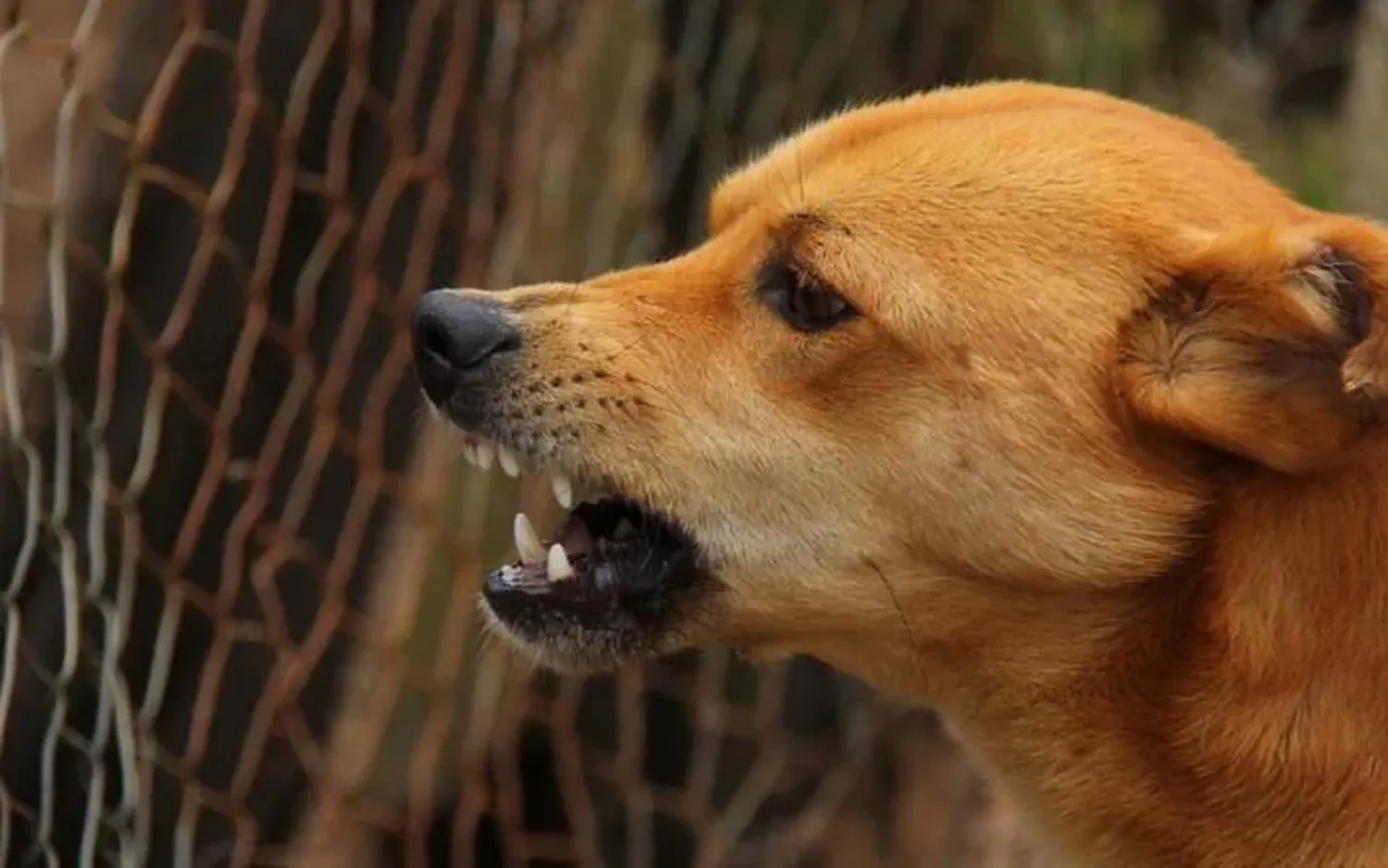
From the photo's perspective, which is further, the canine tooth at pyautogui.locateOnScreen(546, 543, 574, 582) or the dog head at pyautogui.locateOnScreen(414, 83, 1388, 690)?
the canine tooth at pyautogui.locateOnScreen(546, 543, 574, 582)

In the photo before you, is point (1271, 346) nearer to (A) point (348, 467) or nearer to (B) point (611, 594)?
(B) point (611, 594)

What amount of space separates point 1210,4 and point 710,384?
14.6ft

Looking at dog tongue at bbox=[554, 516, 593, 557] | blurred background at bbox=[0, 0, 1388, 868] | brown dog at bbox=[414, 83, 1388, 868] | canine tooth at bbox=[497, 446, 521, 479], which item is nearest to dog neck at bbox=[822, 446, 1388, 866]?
brown dog at bbox=[414, 83, 1388, 868]

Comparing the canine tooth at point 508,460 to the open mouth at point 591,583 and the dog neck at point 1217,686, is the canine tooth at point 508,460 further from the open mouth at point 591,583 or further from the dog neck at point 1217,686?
the dog neck at point 1217,686

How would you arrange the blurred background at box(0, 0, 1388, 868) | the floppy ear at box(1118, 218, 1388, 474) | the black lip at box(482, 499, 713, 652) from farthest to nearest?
the blurred background at box(0, 0, 1388, 868) → the black lip at box(482, 499, 713, 652) → the floppy ear at box(1118, 218, 1388, 474)

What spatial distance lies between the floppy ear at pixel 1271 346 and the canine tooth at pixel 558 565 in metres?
0.72

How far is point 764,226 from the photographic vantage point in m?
2.56

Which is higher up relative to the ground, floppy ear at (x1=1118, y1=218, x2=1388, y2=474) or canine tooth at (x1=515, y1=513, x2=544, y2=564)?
floppy ear at (x1=1118, y1=218, x2=1388, y2=474)

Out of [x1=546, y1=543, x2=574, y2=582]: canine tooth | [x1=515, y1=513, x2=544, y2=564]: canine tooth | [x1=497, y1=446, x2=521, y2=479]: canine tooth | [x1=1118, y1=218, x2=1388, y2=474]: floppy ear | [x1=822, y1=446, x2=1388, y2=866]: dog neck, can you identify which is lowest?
[x1=822, y1=446, x2=1388, y2=866]: dog neck

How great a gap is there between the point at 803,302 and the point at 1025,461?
323mm

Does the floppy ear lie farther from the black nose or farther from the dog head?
the black nose

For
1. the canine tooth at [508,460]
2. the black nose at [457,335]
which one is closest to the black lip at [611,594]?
the canine tooth at [508,460]

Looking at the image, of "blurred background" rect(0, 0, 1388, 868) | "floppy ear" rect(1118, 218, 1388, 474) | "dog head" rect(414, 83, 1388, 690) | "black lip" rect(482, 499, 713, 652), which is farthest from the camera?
"blurred background" rect(0, 0, 1388, 868)

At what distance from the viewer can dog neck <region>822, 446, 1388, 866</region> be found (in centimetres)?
227
